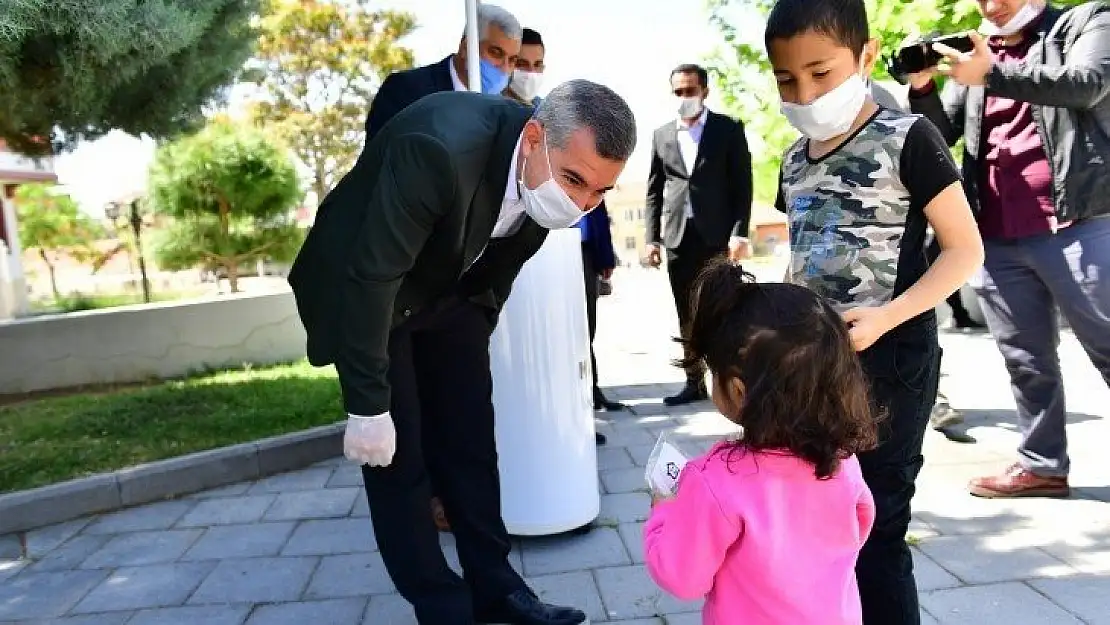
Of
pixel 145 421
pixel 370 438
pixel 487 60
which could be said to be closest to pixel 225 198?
pixel 145 421

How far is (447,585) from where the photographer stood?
213 cm

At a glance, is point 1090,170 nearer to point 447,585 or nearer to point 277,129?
point 447,585

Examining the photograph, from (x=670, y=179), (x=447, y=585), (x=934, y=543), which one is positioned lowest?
(x=934, y=543)

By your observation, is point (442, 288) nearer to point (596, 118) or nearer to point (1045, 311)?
point (596, 118)

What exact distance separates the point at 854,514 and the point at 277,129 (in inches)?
713

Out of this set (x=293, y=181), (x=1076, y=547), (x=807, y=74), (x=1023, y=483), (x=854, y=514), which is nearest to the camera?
(x=854, y=514)

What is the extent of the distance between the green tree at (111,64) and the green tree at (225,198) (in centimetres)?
420

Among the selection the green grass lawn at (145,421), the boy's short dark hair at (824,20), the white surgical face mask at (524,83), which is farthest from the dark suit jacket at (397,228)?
the green grass lawn at (145,421)

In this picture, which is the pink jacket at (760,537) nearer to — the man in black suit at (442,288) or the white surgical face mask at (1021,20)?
the man in black suit at (442,288)

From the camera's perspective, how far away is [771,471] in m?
1.30

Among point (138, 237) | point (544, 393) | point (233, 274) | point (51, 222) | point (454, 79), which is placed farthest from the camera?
point (51, 222)

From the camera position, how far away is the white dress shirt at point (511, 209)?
6.03 ft

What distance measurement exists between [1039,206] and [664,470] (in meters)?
2.21

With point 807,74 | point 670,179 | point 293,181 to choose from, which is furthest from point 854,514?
point 293,181
